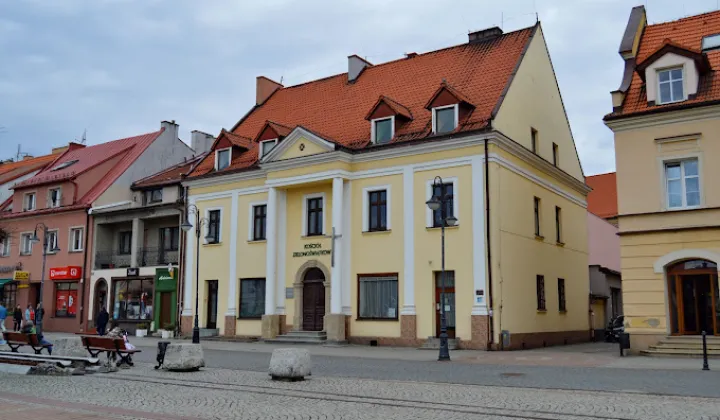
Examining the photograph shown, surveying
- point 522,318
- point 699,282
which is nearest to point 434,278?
point 522,318

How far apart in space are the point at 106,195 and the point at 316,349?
865 inches

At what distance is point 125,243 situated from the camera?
43875mm

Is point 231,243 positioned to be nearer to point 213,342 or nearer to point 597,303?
point 213,342

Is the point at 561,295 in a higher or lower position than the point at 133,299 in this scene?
higher

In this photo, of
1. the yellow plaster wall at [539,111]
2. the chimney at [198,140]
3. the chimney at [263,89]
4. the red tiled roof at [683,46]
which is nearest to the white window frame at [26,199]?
the chimney at [198,140]

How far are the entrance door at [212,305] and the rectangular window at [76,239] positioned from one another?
1187 centimetres

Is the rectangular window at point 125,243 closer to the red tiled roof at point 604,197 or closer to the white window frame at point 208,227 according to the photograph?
the white window frame at point 208,227

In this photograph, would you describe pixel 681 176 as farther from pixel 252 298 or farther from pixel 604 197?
pixel 604 197

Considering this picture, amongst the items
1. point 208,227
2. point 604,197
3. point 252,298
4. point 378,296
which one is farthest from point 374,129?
point 604,197

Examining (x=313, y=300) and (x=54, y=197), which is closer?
(x=313, y=300)

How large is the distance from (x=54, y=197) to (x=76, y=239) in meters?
4.07

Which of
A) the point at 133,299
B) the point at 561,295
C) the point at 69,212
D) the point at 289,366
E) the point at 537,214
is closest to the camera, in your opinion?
the point at 289,366

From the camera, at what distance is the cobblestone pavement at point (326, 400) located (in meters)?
11.2

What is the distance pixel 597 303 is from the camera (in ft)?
129
